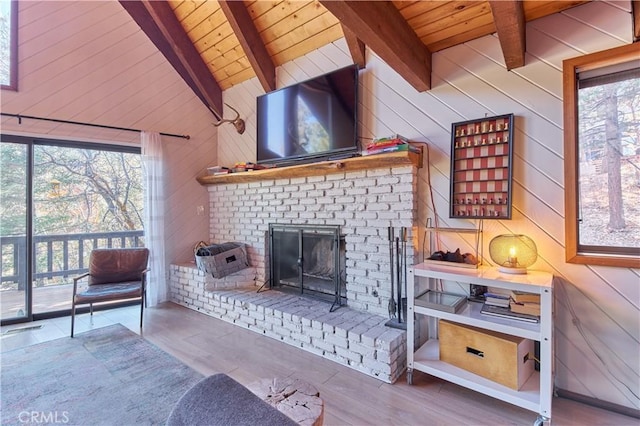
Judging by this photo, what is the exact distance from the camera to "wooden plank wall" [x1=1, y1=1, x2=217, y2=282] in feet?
10.3

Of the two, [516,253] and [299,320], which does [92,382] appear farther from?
[516,253]

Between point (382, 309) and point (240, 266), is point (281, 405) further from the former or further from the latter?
point (240, 266)

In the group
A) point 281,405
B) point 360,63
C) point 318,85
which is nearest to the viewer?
point 281,405

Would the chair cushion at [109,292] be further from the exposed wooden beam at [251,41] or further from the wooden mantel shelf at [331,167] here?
→ the exposed wooden beam at [251,41]

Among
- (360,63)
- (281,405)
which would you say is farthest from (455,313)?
(360,63)

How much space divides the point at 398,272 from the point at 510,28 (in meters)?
1.77

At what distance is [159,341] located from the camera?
2770mm

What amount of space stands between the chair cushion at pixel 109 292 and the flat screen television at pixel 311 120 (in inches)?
73.4

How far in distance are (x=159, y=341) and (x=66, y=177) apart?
2.20m

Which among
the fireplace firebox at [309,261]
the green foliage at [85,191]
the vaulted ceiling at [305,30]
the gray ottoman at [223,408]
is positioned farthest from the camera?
the green foliage at [85,191]

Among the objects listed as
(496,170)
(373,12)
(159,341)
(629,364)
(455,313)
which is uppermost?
(373,12)

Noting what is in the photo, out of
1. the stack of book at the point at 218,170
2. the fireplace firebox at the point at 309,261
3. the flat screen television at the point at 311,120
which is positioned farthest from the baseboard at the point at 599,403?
the stack of book at the point at 218,170

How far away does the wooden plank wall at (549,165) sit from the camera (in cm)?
183

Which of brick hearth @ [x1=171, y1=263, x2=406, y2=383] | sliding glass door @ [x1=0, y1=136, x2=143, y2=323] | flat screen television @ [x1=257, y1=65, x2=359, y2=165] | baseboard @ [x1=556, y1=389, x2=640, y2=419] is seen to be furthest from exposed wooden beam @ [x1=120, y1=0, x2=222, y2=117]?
baseboard @ [x1=556, y1=389, x2=640, y2=419]
